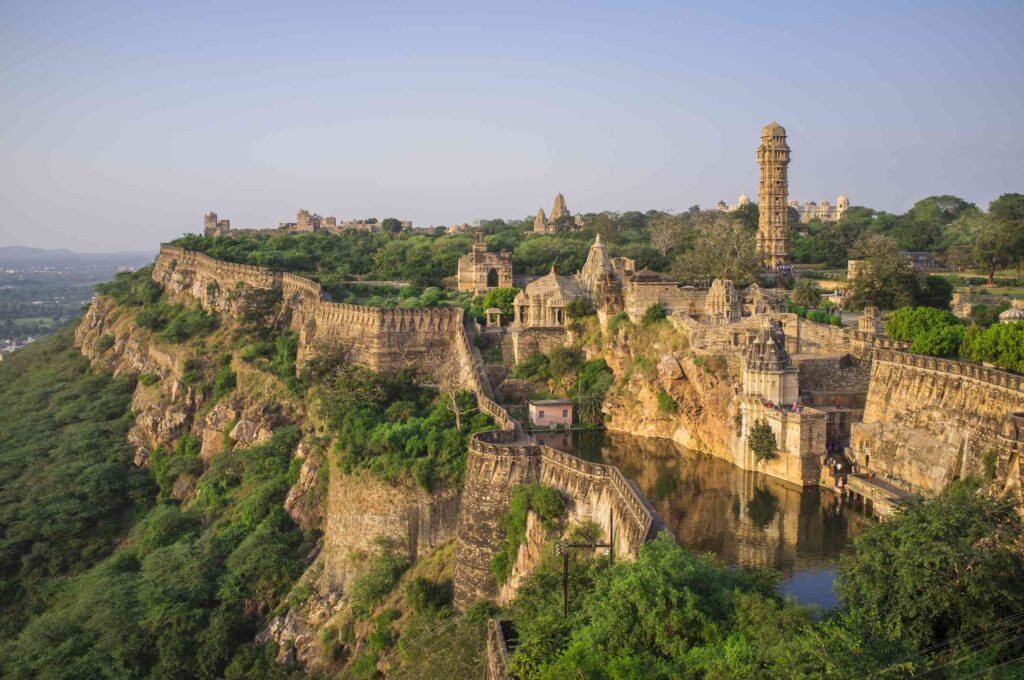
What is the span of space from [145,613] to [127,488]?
1248 centimetres

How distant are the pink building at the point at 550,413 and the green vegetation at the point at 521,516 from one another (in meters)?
13.6

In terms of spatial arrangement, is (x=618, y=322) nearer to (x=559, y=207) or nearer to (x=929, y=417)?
(x=929, y=417)

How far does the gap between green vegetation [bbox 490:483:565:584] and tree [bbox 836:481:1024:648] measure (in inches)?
304

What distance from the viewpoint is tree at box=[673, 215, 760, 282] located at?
54031 millimetres

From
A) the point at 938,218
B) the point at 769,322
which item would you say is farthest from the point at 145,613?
the point at 938,218

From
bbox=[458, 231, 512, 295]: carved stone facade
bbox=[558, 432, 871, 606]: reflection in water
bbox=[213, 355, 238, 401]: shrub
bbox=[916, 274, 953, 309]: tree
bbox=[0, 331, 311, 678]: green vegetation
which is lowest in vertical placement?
bbox=[0, 331, 311, 678]: green vegetation

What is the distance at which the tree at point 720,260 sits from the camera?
54031 millimetres

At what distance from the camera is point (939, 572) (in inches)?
730

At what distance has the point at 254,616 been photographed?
32781 mm

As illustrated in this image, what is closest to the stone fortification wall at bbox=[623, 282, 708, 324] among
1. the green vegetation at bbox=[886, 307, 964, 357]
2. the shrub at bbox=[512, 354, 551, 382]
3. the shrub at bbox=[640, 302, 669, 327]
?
the shrub at bbox=[640, 302, 669, 327]

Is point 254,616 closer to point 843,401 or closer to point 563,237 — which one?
point 843,401

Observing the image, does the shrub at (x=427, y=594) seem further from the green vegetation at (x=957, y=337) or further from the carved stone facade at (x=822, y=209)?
the carved stone facade at (x=822, y=209)

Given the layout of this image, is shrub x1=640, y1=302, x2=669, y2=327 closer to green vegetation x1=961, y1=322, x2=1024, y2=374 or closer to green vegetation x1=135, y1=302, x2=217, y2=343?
Result: green vegetation x1=961, y1=322, x2=1024, y2=374

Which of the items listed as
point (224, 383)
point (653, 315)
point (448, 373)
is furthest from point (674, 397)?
point (224, 383)
